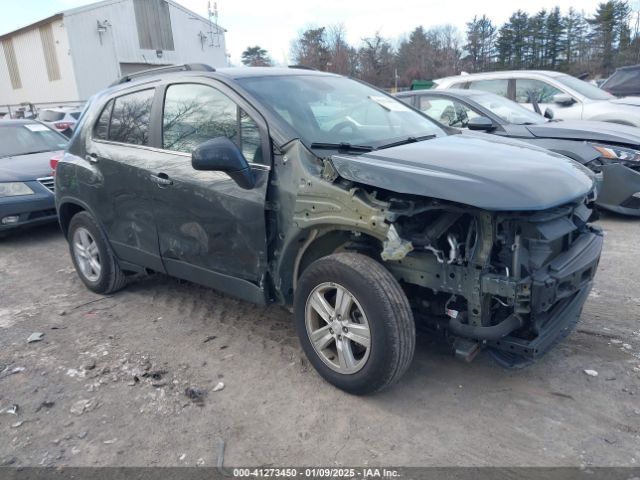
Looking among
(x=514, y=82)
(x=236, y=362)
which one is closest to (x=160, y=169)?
(x=236, y=362)

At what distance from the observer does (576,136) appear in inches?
246

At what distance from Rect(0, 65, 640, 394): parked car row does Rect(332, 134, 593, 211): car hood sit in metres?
0.01

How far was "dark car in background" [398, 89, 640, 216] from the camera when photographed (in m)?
5.88

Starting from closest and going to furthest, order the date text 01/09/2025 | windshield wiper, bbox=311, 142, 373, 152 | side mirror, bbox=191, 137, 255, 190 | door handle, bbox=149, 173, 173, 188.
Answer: the date text 01/09/2025, side mirror, bbox=191, 137, 255, 190, windshield wiper, bbox=311, 142, 373, 152, door handle, bbox=149, 173, 173, 188

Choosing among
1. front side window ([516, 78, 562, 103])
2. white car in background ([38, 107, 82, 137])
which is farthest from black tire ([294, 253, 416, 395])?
white car in background ([38, 107, 82, 137])

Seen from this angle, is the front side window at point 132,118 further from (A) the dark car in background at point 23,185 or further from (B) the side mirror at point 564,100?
(B) the side mirror at point 564,100

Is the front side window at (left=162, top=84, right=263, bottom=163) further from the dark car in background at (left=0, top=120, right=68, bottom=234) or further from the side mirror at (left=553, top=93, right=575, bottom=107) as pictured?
the side mirror at (left=553, top=93, right=575, bottom=107)

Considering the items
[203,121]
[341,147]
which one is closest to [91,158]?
[203,121]

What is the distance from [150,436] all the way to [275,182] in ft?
5.18

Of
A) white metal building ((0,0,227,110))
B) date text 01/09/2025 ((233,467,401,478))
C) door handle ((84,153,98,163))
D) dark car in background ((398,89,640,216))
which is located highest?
white metal building ((0,0,227,110))

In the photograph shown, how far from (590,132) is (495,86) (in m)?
3.07

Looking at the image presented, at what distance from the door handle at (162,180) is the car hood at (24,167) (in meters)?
4.11

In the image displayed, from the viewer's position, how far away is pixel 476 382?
3.14 m

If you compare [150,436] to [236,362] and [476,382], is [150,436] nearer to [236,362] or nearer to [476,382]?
[236,362]
